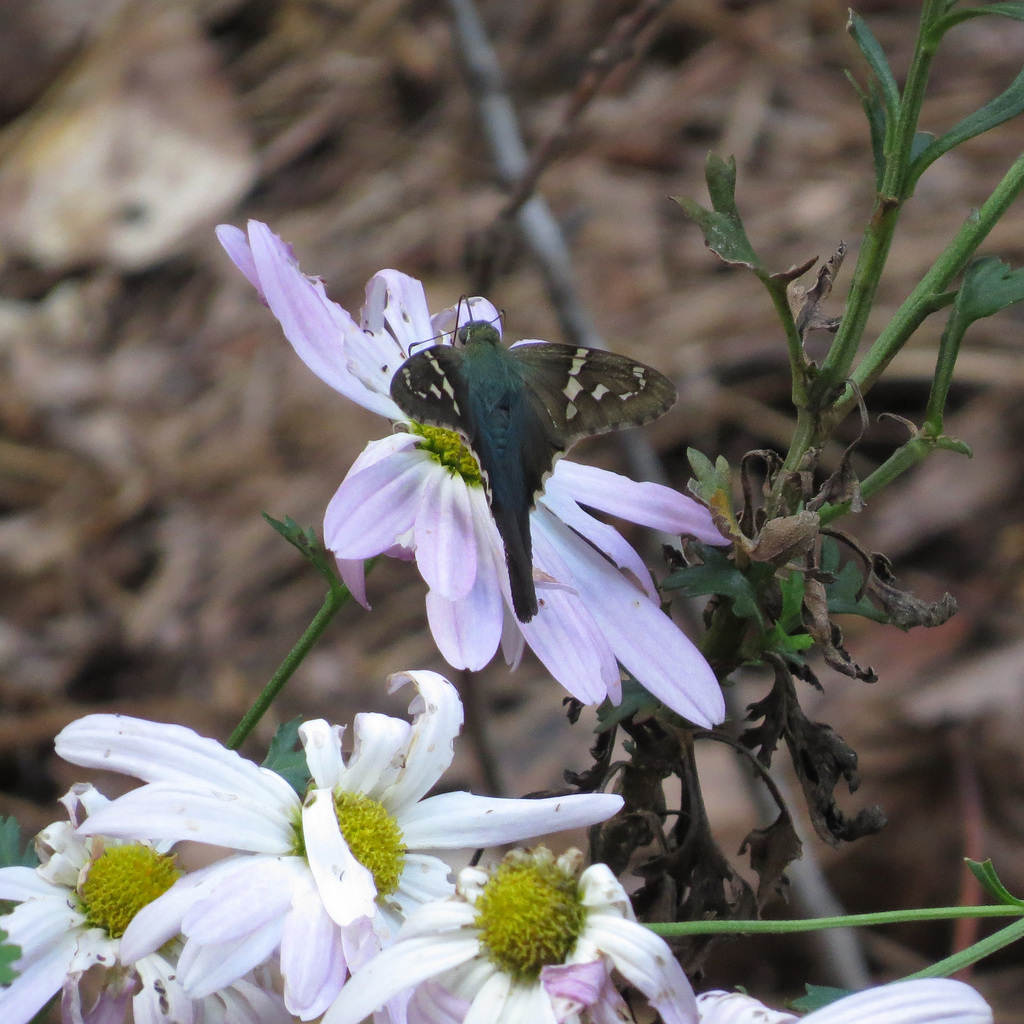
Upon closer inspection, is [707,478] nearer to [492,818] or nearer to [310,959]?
[492,818]

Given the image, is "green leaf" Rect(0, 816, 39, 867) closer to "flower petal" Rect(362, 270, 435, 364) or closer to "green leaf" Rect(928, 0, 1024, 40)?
"flower petal" Rect(362, 270, 435, 364)

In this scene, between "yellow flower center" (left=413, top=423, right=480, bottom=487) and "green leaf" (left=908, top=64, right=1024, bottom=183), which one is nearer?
"green leaf" (left=908, top=64, right=1024, bottom=183)

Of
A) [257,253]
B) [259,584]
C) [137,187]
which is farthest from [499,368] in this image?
[137,187]

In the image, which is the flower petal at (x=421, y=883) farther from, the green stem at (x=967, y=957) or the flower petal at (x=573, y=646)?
the green stem at (x=967, y=957)

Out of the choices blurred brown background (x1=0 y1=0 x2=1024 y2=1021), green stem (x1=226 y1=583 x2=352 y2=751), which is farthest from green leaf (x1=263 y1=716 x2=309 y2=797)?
blurred brown background (x1=0 y1=0 x2=1024 y2=1021)

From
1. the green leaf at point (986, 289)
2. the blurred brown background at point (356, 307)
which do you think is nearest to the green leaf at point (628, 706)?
the green leaf at point (986, 289)

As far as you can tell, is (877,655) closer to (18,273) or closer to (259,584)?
(259,584)

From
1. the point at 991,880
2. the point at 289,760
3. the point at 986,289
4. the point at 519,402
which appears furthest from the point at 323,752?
the point at 986,289
